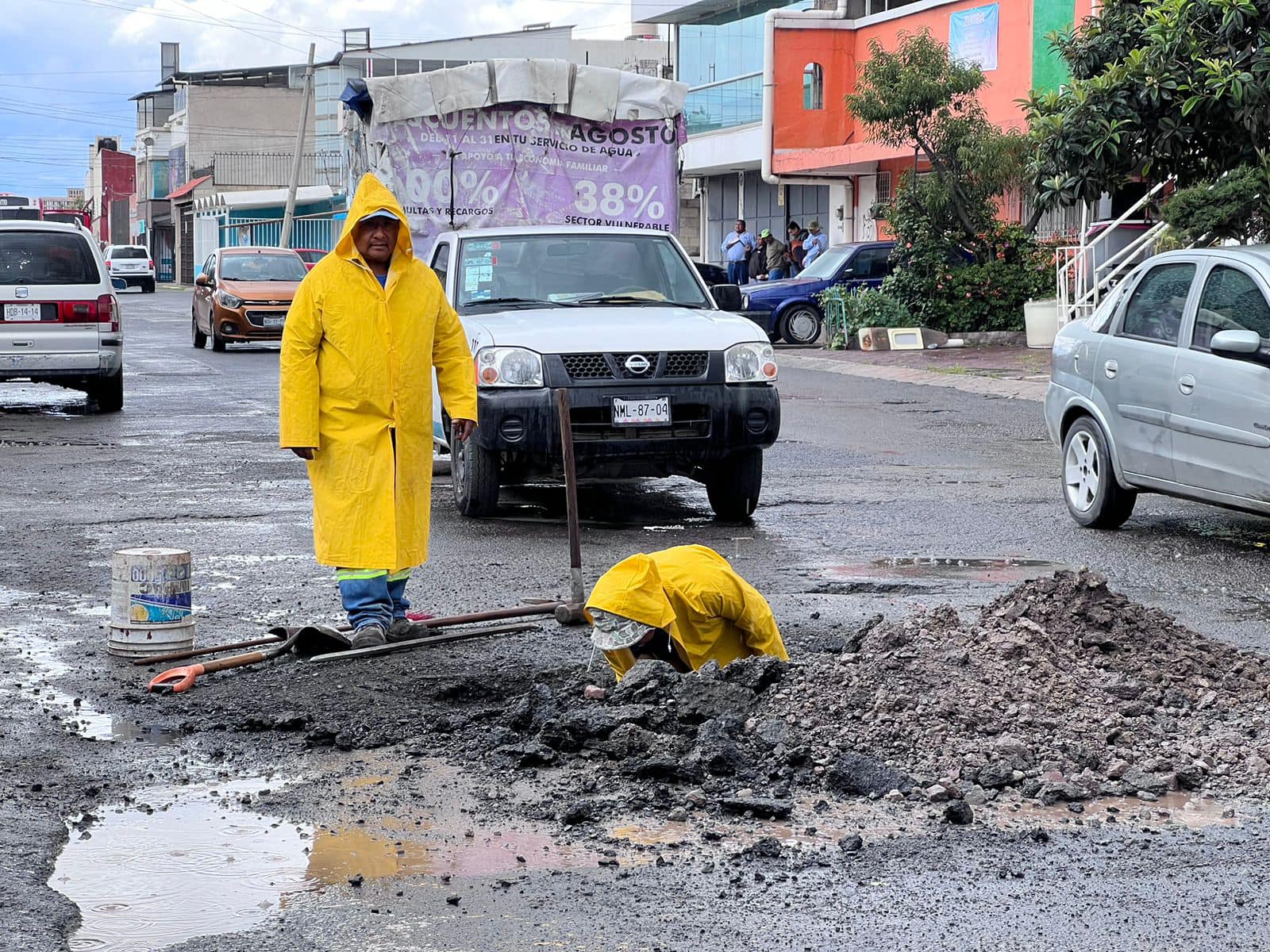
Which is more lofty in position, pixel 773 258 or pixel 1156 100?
pixel 1156 100

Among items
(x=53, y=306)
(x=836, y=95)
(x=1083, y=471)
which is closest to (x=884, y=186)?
(x=836, y=95)

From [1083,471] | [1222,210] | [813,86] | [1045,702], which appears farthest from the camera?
[813,86]

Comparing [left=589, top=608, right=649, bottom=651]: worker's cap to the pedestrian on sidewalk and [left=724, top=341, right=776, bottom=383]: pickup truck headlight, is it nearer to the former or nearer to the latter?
[left=724, top=341, right=776, bottom=383]: pickup truck headlight

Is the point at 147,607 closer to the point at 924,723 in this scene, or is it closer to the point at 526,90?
the point at 924,723

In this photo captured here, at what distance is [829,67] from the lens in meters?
36.7

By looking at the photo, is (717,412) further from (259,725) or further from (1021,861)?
(1021,861)

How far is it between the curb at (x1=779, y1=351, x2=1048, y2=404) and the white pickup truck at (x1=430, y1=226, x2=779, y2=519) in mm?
8638

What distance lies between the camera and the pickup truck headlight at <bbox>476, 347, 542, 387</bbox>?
31.8 ft

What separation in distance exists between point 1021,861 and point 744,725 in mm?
1169

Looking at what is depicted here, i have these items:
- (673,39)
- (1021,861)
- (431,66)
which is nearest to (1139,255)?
(1021,861)

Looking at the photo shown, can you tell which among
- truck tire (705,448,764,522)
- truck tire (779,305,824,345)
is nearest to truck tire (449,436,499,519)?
truck tire (705,448,764,522)

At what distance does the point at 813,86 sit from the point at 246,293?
1489 cm

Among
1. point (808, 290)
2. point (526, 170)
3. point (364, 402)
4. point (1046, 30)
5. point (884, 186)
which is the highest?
point (1046, 30)

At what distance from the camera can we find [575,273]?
1108 centimetres
